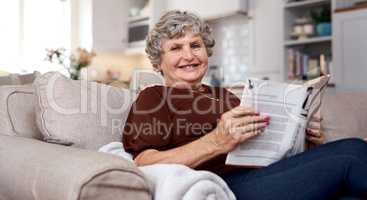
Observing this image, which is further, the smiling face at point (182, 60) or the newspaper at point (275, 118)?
the smiling face at point (182, 60)

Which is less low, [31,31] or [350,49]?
[31,31]

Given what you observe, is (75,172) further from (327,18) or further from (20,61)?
(20,61)

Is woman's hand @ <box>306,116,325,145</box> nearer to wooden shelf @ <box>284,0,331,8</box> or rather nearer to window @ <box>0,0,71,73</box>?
wooden shelf @ <box>284,0,331,8</box>

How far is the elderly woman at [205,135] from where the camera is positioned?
1065 millimetres

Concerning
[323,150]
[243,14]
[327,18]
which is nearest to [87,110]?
[323,150]

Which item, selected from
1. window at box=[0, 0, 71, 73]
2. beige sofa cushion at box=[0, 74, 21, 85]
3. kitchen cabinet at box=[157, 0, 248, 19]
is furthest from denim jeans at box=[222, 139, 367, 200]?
window at box=[0, 0, 71, 73]

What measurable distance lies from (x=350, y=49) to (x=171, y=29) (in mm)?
2003

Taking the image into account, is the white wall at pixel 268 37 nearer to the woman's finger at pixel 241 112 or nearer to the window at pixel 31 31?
the window at pixel 31 31

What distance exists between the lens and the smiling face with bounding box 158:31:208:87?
1579 millimetres

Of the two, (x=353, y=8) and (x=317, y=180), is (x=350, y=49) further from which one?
(x=317, y=180)

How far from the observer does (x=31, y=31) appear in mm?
4879

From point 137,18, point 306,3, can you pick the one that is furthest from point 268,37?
point 137,18

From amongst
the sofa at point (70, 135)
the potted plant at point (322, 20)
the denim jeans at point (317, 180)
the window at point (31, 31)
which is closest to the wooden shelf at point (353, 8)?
the potted plant at point (322, 20)

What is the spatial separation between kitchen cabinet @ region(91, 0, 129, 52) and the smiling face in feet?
11.4
